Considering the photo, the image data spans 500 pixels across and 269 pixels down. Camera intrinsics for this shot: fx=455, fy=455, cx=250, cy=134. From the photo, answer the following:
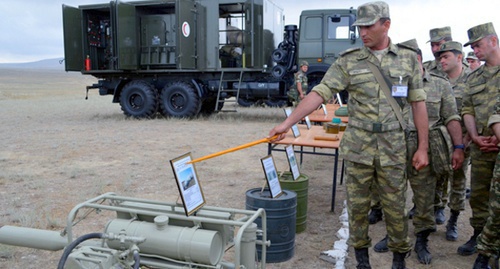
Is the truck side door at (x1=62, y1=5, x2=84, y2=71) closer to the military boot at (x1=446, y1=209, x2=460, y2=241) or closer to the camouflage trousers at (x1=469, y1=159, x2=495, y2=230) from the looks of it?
the military boot at (x1=446, y1=209, x2=460, y2=241)

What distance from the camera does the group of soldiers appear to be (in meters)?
2.60

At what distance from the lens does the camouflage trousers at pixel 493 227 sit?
8.70ft

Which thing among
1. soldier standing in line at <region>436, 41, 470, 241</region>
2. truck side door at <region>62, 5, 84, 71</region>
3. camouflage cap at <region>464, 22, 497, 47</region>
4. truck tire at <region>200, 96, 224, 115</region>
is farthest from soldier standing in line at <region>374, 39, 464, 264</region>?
truck side door at <region>62, 5, 84, 71</region>

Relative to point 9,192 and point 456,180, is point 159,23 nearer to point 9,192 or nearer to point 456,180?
point 9,192

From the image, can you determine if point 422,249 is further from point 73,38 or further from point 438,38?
point 73,38

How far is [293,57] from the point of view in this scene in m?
10.4

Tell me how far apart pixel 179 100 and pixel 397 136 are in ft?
28.1

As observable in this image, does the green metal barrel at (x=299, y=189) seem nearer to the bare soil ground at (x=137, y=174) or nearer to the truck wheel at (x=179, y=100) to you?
the bare soil ground at (x=137, y=174)

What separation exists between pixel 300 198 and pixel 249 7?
729 centimetres

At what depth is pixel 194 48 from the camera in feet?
33.9

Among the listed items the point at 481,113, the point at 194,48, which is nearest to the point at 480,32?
the point at 481,113

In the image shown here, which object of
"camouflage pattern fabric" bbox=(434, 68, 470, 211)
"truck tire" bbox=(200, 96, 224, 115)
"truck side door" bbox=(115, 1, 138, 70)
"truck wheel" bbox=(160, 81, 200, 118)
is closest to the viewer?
"camouflage pattern fabric" bbox=(434, 68, 470, 211)

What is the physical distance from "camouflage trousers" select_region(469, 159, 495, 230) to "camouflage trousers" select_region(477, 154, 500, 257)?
35 cm

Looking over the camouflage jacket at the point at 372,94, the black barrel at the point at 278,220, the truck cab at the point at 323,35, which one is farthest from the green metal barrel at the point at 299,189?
the truck cab at the point at 323,35
